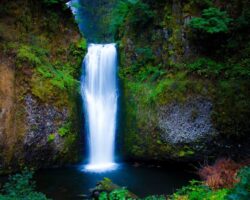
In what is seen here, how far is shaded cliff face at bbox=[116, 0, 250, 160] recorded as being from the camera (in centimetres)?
1004

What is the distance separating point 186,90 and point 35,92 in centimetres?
493

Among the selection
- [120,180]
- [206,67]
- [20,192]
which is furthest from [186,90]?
[20,192]

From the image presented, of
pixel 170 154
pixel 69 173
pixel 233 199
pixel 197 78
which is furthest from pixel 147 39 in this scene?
pixel 233 199

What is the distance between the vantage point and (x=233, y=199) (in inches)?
126

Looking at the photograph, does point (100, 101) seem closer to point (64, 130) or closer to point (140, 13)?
point (64, 130)

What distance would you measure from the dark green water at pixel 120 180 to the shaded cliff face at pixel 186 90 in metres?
0.58

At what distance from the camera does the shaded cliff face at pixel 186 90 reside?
10039 millimetres

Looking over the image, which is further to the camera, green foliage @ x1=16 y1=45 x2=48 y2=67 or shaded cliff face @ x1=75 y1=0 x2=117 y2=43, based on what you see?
shaded cliff face @ x1=75 y1=0 x2=117 y2=43

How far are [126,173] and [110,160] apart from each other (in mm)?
1507

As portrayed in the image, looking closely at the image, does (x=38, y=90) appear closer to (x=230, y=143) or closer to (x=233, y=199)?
(x=230, y=143)

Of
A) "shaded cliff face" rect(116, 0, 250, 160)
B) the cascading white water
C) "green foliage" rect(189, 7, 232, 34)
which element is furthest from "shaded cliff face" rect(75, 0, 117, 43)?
"green foliage" rect(189, 7, 232, 34)

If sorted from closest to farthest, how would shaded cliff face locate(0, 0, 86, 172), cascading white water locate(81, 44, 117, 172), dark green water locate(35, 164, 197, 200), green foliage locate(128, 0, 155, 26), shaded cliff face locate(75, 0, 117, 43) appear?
dark green water locate(35, 164, 197, 200)
shaded cliff face locate(0, 0, 86, 172)
cascading white water locate(81, 44, 117, 172)
green foliage locate(128, 0, 155, 26)
shaded cliff face locate(75, 0, 117, 43)

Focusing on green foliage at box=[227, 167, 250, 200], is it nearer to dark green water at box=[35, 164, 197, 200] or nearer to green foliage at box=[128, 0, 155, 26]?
dark green water at box=[35, 164, 197, 200]

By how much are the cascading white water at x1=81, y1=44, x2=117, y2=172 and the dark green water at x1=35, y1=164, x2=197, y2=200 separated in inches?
32.9
